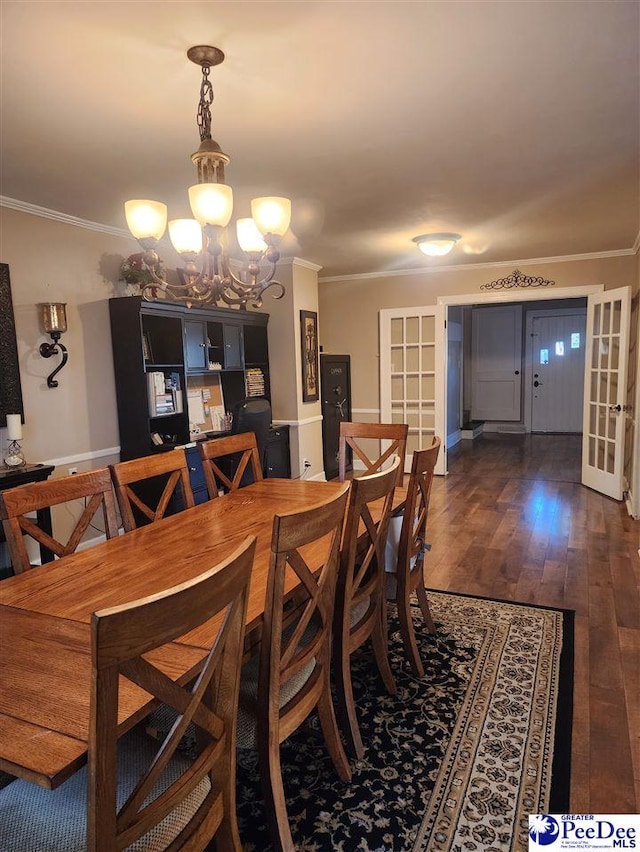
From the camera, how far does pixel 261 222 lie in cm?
224

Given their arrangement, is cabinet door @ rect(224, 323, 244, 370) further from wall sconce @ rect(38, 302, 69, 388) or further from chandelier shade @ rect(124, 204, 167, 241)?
chandelier shade @ rect(124, 204, 167, 241)

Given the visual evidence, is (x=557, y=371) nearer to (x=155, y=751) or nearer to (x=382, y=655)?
(x=382, y=655)

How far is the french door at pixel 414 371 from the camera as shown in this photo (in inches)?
248

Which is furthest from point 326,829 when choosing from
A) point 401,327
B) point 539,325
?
point 539,325

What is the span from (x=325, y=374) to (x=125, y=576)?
4.71 meters

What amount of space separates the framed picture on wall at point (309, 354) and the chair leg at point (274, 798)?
4409 millimetres

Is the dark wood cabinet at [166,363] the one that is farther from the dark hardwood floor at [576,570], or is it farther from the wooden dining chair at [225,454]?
the dark hardwood floor at [576,570]

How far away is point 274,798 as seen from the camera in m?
1.47

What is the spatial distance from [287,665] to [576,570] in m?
2.72

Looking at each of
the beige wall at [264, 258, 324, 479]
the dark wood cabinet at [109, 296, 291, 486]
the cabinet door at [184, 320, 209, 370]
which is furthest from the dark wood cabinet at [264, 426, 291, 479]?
the cabinet door at [184, 320, 209, 370]

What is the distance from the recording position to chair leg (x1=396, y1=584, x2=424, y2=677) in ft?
7.80

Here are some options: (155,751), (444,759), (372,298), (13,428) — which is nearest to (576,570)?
(444,759)

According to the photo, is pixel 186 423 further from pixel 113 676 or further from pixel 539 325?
pixel 539 325

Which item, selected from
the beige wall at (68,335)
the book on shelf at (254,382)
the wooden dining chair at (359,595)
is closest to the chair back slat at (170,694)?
the wooden dining chair at (359,595)
